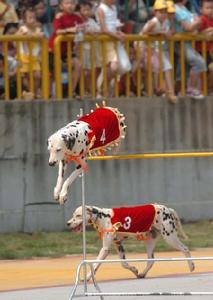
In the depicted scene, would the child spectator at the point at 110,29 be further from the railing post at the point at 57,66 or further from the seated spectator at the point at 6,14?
the seated spectator at the point at 6,14

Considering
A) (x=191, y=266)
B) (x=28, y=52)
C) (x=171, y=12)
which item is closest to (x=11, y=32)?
(x=28, y=52)

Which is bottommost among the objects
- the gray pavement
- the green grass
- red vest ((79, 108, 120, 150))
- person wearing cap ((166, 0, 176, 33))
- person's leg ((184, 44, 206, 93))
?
the gray pavement

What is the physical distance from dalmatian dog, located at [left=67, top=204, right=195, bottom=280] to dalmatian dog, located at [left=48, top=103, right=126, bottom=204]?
1412 millimetres

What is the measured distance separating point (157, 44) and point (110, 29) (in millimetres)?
805

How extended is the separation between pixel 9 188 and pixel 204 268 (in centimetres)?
397

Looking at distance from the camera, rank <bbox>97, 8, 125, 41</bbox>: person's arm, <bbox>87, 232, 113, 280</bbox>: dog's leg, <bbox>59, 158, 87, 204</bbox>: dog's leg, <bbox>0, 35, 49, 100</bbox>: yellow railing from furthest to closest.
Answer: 1. <bbox>97, 8, 125, 41</bbox>: person's arm
2. <bbox>0, 35, 49, 100</bbox>: yellow railing
3. <bbox>87, 232, 113, 280</bbox>: dog's leg
4. <bbox>59, 158, 87, 204</bbox>: dog's leg

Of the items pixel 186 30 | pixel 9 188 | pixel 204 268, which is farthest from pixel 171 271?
pixel 186 30

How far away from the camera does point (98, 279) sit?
14727 millimetres

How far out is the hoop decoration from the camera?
1296cm

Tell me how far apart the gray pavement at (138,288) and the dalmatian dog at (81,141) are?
3.55 ft

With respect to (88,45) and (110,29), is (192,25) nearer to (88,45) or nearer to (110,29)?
(110,29)

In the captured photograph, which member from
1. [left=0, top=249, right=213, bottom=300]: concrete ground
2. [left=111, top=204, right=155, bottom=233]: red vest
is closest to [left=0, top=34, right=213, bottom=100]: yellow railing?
[left=0, top=249, right=213, bottom=300]: concrete ground

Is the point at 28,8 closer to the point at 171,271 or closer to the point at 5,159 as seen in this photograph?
the point at 5,159

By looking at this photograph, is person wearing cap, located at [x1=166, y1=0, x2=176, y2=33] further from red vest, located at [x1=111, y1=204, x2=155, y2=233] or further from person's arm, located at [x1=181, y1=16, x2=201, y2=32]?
red vest, located at [x1=111, y1=204, x2=155, y2=233]
